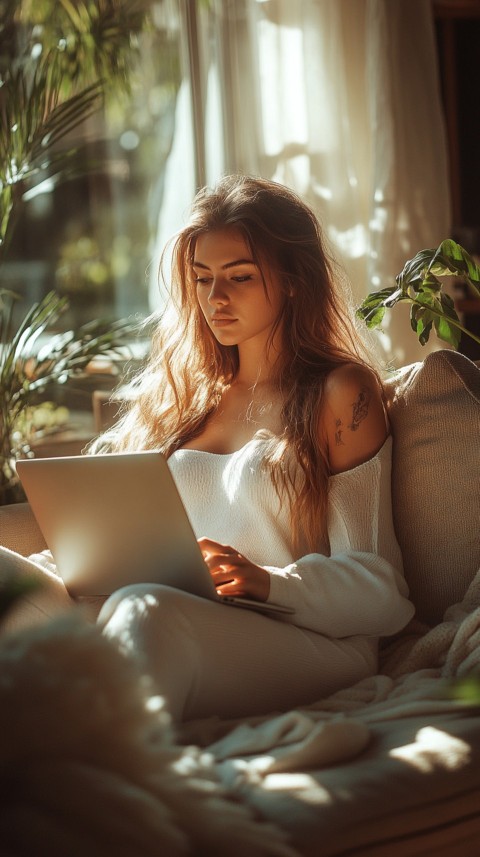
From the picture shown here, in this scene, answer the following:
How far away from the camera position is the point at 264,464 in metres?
1.89

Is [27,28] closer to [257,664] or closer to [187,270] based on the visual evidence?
[187,270]

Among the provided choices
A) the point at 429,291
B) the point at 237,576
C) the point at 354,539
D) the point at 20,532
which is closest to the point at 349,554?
Result: the point at 354,539

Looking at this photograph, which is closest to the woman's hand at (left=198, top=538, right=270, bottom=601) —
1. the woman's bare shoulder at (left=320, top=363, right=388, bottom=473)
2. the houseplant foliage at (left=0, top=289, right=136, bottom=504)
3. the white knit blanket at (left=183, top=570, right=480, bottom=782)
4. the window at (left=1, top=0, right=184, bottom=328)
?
the white knit blanket at (left=183, top=570, right=480, bottom=782)

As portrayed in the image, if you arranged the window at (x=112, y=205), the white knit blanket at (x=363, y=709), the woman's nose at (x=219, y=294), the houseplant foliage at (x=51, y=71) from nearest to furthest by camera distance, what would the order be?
the white knit blanket at (x=363, y=709)
the woman's nose at (x=219, y=294)
the houseplant foliage at (x=51, y=71)
the window at (x=112, y=205)

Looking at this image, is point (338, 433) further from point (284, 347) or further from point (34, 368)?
point (34, 368)

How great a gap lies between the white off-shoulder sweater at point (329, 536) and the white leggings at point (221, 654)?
5 cm

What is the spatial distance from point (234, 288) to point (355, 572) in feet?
2.13

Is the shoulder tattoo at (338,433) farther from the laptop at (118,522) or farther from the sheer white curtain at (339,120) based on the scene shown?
the sheer white curtain at (339,120)

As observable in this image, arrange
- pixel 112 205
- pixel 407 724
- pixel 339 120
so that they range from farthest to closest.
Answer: pixel 112 205, pixel 339 120, pixel 407 724

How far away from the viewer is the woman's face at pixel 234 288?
80.4 inches

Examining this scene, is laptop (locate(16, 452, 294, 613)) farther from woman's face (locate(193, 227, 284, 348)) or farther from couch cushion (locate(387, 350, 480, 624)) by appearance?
woman's face (locate(193, 227, 284, 348))

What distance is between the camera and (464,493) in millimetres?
1840

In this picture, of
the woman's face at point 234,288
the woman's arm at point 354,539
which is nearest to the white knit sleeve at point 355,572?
the woman's arm at point 354,539

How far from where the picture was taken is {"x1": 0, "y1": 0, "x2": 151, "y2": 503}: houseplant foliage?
3.11 meters
